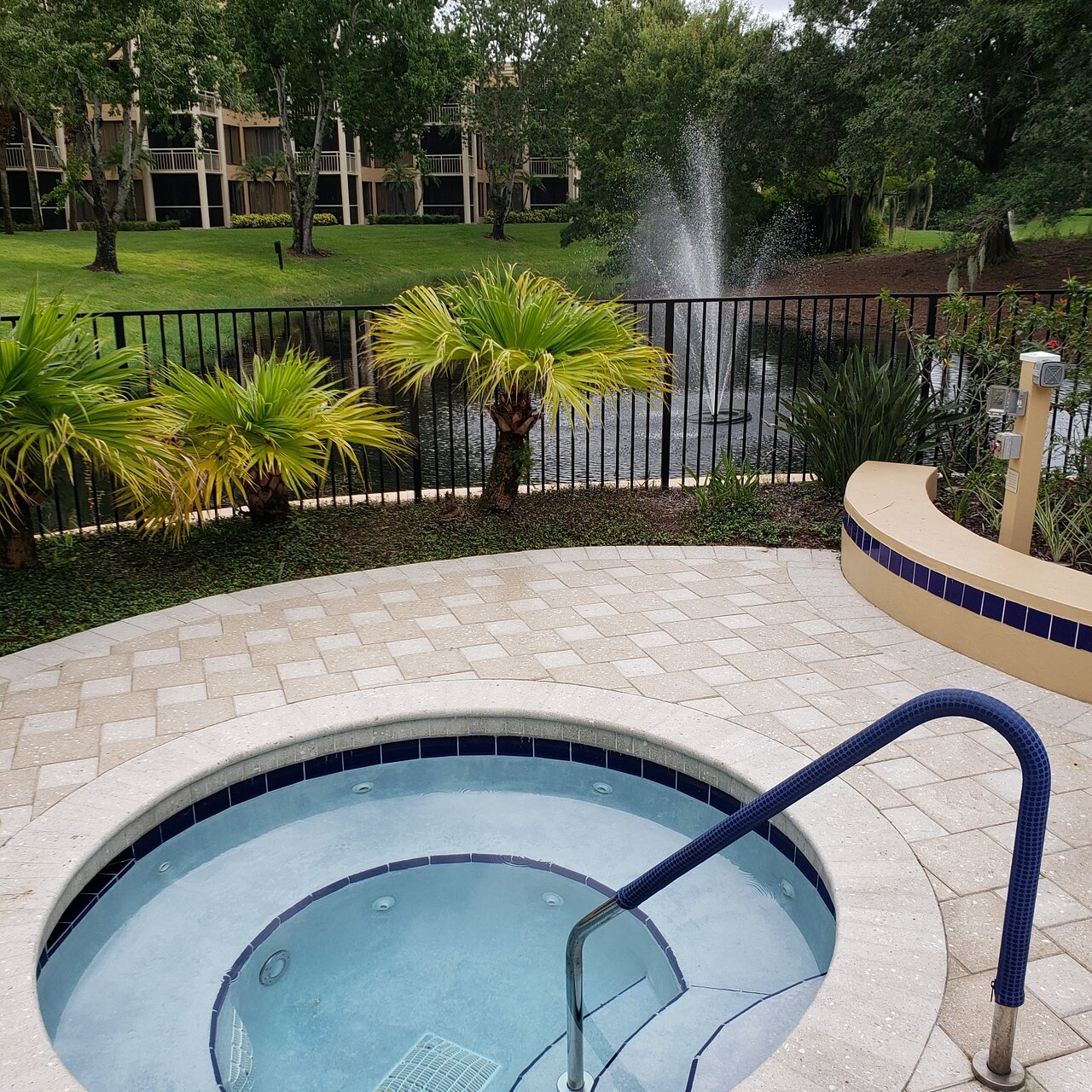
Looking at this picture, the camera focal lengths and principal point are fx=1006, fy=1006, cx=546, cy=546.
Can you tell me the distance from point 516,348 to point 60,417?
2.26m

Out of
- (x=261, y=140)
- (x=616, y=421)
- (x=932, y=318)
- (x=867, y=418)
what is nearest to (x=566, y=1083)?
(x=867, y=418)

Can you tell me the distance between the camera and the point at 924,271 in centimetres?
2591

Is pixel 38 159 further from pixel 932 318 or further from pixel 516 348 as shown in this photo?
pixel 932 318

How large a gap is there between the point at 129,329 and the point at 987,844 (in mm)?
18522

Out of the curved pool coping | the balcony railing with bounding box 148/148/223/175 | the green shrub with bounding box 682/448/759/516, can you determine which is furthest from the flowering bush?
the balcony railing with bounding box 148/148/223/175

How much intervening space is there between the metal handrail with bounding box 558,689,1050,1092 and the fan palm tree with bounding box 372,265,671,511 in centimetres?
323

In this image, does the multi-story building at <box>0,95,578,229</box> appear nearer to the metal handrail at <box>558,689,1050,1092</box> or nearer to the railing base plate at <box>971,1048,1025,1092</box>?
the metal handrail at <box>558,689,1050,1092</box>

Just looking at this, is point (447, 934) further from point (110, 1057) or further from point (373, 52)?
point (373, 52)

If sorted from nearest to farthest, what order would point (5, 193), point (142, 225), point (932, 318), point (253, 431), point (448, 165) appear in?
point (253, 431)
point (932, 318)
point (5, 193)
point (142, 225)
point (448, 165)

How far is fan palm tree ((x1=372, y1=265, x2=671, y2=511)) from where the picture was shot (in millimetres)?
5230

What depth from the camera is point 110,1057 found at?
2430 mm

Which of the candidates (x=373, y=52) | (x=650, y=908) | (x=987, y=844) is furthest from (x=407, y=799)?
(x=373, y=52)

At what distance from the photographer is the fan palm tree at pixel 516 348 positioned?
5.23 m

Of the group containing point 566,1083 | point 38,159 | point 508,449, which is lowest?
point 566,1083
